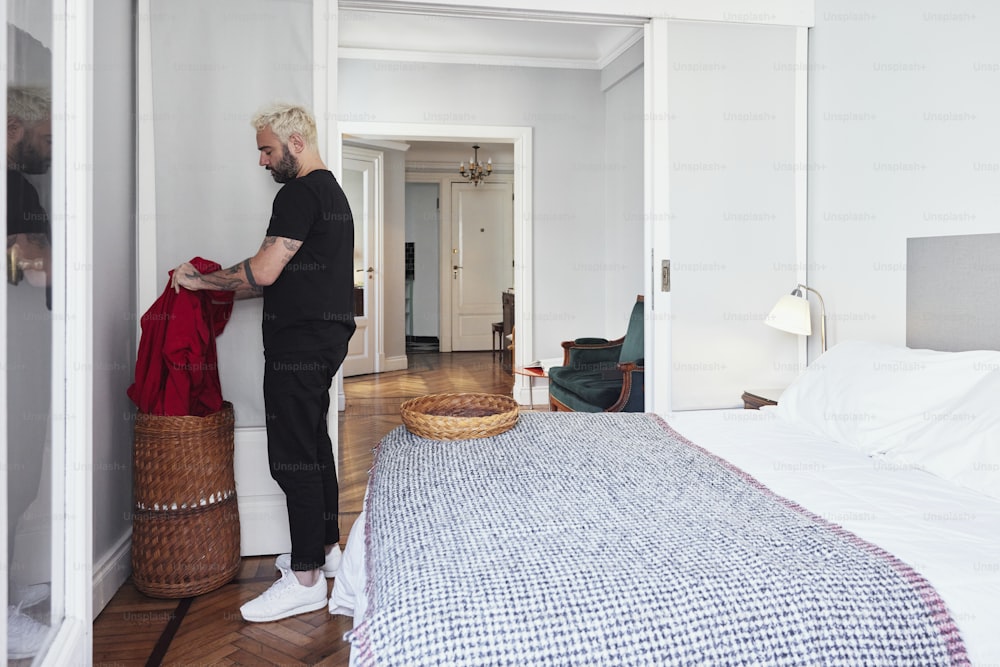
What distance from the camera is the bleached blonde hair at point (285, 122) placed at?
2.46 m

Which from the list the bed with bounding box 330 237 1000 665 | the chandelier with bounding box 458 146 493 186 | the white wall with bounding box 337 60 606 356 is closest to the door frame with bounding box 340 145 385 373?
the chandelier with bounding box 458 146 493 186

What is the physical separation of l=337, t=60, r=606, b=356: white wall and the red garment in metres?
3.62

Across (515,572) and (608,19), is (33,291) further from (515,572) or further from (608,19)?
(608,19)

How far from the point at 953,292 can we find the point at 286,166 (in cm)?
237

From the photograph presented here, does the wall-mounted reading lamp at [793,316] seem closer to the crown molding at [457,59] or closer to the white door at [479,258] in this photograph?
the crown molding at [457,59]

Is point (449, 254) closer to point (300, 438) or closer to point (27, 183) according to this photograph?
point (300, 438)

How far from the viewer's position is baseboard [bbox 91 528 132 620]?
2479 mm

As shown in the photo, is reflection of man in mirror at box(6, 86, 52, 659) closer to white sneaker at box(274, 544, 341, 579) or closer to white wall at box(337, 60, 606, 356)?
white sneaker at box(274, 544, 341, 579)

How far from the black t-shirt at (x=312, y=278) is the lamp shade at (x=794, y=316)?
6.32 feet

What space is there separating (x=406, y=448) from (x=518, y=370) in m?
3.45

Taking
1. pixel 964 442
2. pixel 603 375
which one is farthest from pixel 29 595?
pixel 603 375

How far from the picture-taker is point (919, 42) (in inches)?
113

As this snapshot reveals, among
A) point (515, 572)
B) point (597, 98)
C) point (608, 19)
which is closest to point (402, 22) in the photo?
point (597, 98)

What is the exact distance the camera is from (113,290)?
2691 mm
